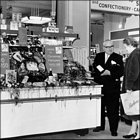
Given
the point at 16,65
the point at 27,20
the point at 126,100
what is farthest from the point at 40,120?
the point at 27,20

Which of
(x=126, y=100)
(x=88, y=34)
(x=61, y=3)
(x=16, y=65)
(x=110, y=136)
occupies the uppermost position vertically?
(x=61, y=3)

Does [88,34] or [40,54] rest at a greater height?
[88,34]

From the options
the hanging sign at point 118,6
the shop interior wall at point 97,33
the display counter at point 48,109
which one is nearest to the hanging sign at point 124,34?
the shop interior wall at point 97,33

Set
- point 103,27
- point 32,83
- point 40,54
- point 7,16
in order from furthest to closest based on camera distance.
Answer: point 103,27
point 7,16
point 40,54
point 32,83

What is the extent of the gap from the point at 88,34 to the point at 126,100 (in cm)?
255

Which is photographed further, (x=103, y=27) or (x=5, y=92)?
(x=103, y=27)

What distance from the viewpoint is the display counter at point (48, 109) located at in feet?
13.1

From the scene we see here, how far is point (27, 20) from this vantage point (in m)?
5.15

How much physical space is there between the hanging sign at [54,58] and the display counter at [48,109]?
0.34 m

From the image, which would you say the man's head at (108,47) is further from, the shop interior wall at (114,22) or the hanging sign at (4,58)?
the shop interior wall at (114,22)

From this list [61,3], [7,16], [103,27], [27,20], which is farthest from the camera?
[103,27]

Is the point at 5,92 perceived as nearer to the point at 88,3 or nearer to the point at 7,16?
the point at 7,16

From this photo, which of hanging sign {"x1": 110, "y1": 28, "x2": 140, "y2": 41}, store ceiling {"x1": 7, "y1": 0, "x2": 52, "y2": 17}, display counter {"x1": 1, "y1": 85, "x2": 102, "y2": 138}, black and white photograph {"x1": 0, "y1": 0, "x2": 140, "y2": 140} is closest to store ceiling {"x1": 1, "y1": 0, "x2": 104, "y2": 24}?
store ceiling {"x1": 7, "y1": 0, "x2": 52, "y2": 17}

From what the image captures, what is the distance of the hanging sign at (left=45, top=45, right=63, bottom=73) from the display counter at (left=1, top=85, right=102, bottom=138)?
1.13 ft
